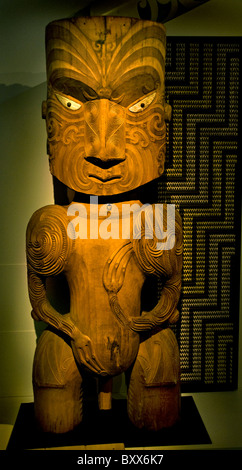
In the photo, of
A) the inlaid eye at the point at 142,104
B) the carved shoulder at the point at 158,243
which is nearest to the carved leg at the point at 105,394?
the carved shoulder at the point at 158,243

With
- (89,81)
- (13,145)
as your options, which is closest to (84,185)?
(89,81)

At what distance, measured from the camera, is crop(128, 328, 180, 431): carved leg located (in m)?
1.57

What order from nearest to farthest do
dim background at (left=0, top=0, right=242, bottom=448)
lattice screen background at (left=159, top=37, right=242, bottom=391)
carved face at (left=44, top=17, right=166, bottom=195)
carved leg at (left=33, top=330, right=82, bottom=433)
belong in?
1. carved face at (left=44, top=17, right=166, bottom=195)
2. carved leg at (left=33, top=330, right=82, bottom=433)
3. dim background at (left=0, top=0, right=242, bottom=448)
4. lattice screen background at (left=159, top=37, right=242, bottom=391)

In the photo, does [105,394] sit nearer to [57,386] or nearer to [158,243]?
[57,386]

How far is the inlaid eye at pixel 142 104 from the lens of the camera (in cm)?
149

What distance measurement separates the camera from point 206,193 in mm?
1853

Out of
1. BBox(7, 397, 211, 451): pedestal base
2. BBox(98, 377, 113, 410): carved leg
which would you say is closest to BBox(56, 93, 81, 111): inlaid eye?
BBox(98, 377, 113, 410): carved leg

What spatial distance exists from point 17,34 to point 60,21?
0.71ft

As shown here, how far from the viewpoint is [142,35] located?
1.45m

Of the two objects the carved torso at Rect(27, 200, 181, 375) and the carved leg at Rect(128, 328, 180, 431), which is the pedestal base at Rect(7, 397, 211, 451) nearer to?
the carved leg at Rect(128, 328, 180, 431)

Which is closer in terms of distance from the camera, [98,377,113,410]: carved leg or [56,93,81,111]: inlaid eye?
[56,93,81,111]: inlaid eye

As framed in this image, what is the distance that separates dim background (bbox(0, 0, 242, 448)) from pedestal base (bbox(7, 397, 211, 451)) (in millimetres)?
139

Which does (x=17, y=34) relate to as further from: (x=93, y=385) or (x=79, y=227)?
(x=93, y=385)

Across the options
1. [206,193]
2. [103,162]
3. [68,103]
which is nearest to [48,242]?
[103,162]
